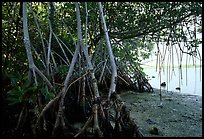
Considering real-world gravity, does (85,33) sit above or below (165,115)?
above

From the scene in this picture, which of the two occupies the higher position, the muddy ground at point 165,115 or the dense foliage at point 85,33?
the dense foliage at point 85,33

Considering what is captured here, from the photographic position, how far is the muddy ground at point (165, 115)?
8.02 feet

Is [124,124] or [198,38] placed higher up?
[198,38]

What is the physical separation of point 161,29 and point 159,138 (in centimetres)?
195

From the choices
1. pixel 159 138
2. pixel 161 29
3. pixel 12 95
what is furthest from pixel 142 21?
pixel 12 95

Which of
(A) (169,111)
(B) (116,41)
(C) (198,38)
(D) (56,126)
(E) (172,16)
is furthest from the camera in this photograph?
(B) (116,41)

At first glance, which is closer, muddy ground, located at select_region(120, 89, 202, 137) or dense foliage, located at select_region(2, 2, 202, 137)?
muddy ground, located at select_region(120, 89, 202, 137)

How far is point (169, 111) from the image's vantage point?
3.18 meters

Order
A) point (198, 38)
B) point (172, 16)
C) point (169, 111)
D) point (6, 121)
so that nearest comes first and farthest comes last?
point (6, 121) < point (169, 111) < point (172, 16) < point (198, 38)

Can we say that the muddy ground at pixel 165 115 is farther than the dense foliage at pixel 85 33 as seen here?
No

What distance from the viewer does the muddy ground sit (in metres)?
2.45

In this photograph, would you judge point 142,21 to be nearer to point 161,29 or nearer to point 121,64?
point 161,29

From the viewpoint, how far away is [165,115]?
Result: 2.99 m

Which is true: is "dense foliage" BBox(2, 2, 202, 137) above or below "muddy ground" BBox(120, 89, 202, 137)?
above
